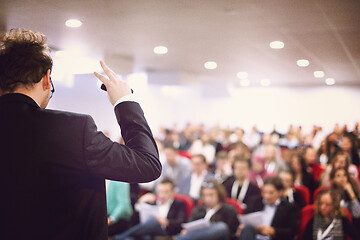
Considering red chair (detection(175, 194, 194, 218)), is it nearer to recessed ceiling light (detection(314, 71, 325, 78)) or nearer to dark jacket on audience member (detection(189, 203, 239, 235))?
dark jacket on audience member (detection(189, 203, 239, 235))

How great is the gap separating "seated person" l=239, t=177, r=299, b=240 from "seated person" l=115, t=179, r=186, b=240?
80cm

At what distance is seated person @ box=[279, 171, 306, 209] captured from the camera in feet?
13.5

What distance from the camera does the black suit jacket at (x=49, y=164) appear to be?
3.18ft

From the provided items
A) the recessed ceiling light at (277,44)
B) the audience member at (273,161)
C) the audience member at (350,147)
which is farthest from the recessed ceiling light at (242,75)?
the audience member at (273,161)

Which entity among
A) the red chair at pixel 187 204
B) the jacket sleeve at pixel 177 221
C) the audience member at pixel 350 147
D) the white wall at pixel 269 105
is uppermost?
the white wall at pixel 269 105

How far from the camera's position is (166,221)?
433 centimetres

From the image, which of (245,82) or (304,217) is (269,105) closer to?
(245,82)

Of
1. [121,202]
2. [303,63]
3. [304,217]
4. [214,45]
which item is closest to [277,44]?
[303,63]

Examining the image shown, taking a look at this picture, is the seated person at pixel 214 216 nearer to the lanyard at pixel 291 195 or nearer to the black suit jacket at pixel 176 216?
the black suit jacket at pixel 176 216

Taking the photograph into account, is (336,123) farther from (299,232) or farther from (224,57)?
(299,232)

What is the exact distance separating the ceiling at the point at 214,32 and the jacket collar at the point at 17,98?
43.7 inches

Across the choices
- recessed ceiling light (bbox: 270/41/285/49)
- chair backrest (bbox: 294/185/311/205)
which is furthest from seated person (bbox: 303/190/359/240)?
recessed ceiling light (bbox: 270/41/285/49)

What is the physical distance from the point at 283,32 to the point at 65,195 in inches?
75.6

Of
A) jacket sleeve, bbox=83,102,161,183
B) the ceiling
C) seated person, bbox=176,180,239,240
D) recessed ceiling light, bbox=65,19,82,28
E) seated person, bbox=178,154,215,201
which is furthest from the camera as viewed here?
seated person, bbox=178,154,215,201
